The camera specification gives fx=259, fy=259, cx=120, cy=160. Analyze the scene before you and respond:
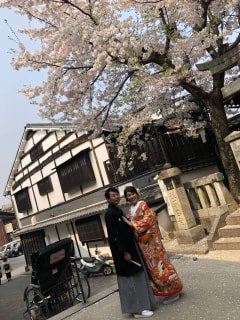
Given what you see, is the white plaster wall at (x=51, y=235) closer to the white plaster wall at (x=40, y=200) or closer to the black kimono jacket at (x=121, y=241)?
the white plaster wall at (x=40, y=200)

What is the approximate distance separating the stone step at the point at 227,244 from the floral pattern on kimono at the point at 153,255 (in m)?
2.86

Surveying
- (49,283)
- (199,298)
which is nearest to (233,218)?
(199,298)

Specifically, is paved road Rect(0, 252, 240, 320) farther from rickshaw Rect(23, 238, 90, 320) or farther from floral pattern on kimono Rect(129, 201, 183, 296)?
rickshaw Rect(23, 238, 90, 320)

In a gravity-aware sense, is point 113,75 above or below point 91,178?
above

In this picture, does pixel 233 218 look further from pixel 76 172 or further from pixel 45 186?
pixel 45 186

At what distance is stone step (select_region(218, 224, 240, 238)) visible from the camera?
22.2 feet

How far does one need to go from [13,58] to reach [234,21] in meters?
7.92

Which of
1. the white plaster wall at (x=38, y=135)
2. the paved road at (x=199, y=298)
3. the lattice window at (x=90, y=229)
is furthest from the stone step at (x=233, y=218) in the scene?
the white plaster wall at (x=38, y=135)

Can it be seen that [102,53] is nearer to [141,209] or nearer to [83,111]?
[83,111]

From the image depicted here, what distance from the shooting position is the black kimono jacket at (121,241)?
410cm

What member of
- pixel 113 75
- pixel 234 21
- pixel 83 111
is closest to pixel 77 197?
pixel 83 111

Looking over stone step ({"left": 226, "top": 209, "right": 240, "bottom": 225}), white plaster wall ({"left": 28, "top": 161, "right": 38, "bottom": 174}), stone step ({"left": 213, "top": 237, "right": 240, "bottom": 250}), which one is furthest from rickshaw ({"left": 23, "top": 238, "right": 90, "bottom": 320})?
white plaster wall ({"left": 28, "top": 161, "right": 38, "bottom": 174})

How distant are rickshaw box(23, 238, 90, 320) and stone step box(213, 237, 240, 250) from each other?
11.7 ft

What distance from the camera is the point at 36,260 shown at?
5.95 metres
